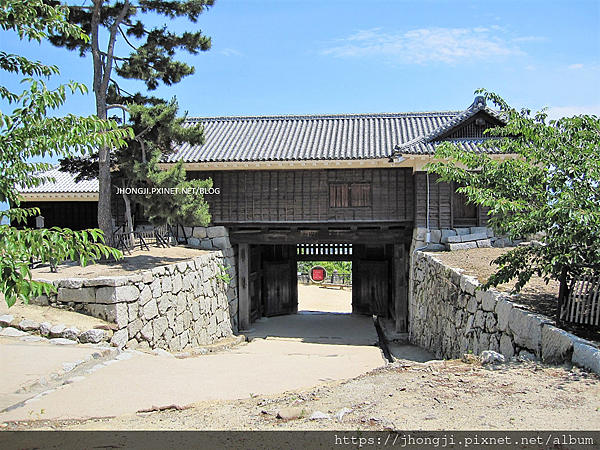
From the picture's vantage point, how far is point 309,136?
1680 centimetres

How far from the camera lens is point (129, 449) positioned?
12.4ft

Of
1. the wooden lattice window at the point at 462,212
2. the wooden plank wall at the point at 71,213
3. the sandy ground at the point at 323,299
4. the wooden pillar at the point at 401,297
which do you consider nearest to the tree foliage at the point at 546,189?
the wooden lattice window at the point at 462,212

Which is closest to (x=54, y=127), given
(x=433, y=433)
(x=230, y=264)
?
(x=433, y=433)

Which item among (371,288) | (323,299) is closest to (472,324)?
(371,288)

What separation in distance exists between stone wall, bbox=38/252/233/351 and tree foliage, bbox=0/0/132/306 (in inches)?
151

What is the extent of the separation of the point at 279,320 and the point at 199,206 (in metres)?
7.35

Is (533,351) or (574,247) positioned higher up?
(574,247)

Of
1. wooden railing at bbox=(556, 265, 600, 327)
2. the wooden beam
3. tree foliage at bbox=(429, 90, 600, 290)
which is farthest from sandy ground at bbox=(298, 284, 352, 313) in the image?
wooden railing at bbox=(556, 265, 600, 327)

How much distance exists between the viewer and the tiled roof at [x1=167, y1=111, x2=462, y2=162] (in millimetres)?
14914

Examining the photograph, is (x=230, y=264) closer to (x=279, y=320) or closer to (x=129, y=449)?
(x=279, y=320)

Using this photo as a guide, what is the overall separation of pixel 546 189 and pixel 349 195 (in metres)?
8.66

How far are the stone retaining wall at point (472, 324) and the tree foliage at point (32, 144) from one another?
475 cm

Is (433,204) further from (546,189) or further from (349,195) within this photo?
(546,189)

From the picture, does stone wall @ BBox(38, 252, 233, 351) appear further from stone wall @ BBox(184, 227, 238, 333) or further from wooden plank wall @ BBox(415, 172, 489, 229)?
A: wooden plank wall @ BBox(415, 172, 489, 229)
